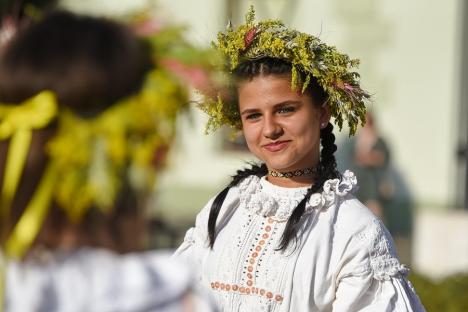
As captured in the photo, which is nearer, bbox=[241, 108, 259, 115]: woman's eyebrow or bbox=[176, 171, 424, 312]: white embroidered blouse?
bbox=[176, 171, 424, 312]: white embroidered blouse

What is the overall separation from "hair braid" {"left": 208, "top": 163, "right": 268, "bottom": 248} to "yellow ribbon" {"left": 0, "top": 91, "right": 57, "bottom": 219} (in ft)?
5.35

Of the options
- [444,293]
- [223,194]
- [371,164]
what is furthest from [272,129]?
[371,164]

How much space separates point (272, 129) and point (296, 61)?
0.80 feet

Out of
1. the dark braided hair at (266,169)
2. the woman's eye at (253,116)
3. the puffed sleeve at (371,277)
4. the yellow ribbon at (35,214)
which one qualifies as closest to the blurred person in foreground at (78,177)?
the yellow ribbon at (35,214)

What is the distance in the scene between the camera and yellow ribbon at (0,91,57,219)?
77.0 inches

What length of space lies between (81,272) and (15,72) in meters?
0.37

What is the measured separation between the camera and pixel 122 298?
6.37 ft

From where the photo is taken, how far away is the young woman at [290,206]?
10.8 feet

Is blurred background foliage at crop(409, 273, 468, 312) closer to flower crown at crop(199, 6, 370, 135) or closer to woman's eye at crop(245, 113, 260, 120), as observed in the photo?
flower crown at crop(199, 6, 370, 135)

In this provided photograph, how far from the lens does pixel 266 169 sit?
3.70 m

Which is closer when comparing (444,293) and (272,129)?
(272,129)

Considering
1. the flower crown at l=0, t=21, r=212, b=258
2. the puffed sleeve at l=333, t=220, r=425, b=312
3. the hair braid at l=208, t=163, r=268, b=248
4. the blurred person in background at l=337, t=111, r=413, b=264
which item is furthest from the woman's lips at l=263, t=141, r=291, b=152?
the blurred person in background at l=337, t=111, r=413, b=264

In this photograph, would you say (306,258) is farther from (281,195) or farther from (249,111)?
(249,111)

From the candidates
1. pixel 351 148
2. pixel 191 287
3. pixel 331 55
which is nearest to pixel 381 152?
pixel 351 148
